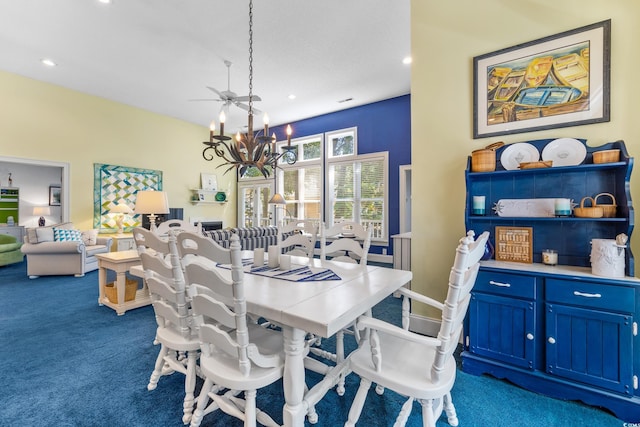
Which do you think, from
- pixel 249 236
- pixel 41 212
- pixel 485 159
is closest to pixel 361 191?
pixel 249 236

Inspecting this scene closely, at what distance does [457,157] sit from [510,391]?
1.79m

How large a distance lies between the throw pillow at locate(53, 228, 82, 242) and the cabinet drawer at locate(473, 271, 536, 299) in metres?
6.15

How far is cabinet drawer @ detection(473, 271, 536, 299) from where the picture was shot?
1.79 meters

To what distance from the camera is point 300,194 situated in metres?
7.36

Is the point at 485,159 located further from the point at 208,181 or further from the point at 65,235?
the point at 208,181

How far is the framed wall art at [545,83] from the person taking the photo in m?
1.89

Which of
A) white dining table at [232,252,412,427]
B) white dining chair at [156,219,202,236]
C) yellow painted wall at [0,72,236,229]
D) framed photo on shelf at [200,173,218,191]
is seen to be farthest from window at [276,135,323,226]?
white dining table at [232,252,412,427]

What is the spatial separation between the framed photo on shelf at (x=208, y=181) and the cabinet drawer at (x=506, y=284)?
24.1ft

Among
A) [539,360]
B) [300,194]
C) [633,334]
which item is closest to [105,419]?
[539,360]

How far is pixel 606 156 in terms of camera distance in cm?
175

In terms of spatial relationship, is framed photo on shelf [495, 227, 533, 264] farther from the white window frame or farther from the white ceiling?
the white window frame

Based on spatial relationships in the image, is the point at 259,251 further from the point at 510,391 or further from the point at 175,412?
the point at 510,391

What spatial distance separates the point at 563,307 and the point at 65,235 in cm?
673

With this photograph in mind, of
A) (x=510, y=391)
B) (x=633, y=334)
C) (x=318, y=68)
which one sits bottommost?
(x=510, y=391)
